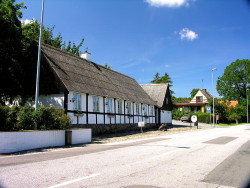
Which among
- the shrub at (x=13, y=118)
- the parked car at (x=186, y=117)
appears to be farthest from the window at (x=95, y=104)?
the parked car at (x=186, y=117)

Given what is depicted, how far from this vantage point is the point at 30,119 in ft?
44.9

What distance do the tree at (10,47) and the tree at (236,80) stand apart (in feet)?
210

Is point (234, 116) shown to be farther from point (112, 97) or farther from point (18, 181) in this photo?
point (18, 181)

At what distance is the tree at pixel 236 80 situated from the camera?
6962cm

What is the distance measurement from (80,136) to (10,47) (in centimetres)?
916

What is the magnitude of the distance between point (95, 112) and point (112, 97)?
129 inches

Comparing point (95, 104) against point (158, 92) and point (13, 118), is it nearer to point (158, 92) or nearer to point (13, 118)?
point (13, 118)

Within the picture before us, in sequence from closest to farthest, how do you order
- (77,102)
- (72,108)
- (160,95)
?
(72,108)
(77,102)
(160,95)

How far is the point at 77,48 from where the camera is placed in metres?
49.9

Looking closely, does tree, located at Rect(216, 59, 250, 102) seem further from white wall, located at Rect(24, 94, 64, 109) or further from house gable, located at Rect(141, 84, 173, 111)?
white wall, located at Rect(24, 94, 64, 109)

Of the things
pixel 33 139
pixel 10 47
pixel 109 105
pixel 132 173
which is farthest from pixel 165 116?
pixel 132 173

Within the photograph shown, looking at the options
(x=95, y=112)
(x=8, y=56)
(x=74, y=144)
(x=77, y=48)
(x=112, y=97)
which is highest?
(x=77, y=48)

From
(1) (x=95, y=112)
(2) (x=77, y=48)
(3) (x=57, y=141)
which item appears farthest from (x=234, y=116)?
(3) (x=57, y=141)

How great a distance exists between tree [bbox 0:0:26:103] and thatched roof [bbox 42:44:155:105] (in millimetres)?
2464
